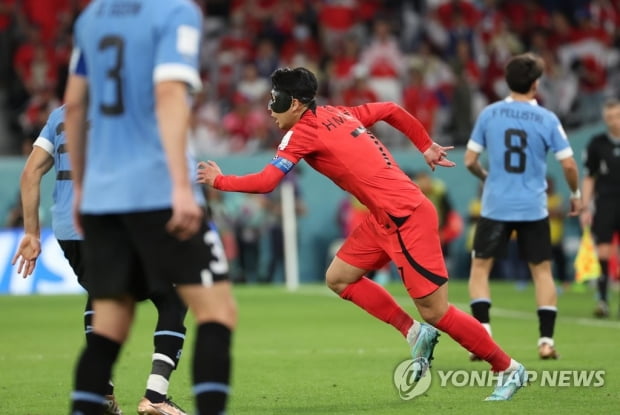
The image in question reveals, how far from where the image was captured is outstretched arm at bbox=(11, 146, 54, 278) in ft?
24.0

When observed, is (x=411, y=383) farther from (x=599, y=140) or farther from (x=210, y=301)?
(x=599, y=140)

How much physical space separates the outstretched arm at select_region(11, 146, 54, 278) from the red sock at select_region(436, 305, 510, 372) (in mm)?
2624

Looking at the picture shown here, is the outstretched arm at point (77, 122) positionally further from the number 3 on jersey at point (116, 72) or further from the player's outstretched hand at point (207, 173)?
the player's outstretched hand at point (207, 173)

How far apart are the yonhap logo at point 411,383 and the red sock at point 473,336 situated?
42 cm

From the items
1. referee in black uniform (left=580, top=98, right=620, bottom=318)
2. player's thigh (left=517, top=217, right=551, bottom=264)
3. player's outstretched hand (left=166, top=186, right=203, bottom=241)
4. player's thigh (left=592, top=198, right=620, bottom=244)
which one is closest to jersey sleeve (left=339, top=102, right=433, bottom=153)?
player's thigh (left=517, top=217, right=551, bottom=264)

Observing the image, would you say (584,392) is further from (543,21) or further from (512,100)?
(543,21)

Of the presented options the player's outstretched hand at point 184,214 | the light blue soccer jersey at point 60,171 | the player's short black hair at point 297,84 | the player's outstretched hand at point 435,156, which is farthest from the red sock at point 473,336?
the player's outstretched hand at point 184,214

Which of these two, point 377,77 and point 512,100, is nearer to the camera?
point 512,100

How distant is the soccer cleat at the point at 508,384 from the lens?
7.93 m

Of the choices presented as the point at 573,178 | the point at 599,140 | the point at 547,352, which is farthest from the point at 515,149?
the point at 599,140

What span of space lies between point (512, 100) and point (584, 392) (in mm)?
3087

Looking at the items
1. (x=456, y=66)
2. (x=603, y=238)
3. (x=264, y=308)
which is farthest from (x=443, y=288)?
(x=456, y=66)

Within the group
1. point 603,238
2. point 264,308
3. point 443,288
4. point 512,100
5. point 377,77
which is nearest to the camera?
point 443,288

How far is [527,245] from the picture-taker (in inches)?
417
